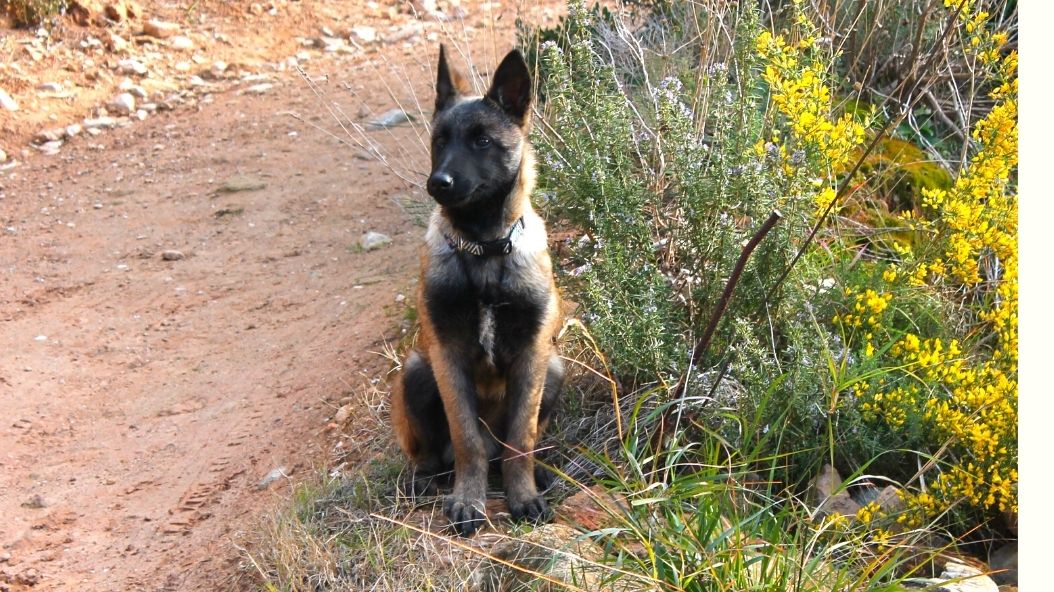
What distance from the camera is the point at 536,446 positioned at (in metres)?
4.54

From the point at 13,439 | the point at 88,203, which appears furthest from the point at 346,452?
the point at 88,203

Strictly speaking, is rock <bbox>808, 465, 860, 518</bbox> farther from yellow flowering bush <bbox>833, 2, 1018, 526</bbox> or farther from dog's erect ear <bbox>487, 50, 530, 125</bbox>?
dog's erect ear <bbox>487, 50, 530, 125</bbox>

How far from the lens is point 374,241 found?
7391 mm

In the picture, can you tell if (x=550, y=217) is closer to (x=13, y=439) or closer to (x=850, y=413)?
(x=850, y=413)

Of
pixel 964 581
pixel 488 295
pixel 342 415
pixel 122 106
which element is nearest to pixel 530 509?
pixel 488 295

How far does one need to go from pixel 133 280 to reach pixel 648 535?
17.0 feet

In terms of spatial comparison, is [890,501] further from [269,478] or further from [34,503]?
[34,503]

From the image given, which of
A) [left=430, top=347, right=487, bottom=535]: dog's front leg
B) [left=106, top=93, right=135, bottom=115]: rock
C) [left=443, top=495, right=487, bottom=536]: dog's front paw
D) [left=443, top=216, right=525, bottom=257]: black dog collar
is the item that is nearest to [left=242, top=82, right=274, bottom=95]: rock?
[left=106, top=93, right=135, bottom=115]: rock

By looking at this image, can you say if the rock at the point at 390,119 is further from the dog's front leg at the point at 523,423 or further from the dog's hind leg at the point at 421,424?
the dog's front leg at the point at 523,423

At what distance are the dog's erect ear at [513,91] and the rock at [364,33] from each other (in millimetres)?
7454

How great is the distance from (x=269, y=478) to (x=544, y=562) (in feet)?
6.26

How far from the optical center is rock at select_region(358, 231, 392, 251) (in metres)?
7.37

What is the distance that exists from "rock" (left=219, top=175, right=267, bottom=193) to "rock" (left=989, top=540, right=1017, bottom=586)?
20.6 ft

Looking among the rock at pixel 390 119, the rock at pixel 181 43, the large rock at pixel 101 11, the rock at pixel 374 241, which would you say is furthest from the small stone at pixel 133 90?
the rock at pixel 374 241
